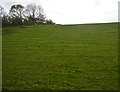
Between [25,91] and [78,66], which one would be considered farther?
[78,66]

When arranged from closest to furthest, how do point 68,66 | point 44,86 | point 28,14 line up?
point 44,86
point 68,66
point 28,14

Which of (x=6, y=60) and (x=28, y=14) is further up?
(x=28, y=14)

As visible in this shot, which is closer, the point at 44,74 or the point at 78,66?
the point at 44,74

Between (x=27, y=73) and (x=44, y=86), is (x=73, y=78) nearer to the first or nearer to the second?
(x=44, y=86)

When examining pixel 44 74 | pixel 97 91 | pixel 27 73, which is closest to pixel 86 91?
pixel 97 91

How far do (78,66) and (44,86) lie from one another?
5.19 metres

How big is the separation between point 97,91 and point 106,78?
2294 millimetres

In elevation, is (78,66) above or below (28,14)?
below

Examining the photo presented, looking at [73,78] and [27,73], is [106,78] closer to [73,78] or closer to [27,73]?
[73,78]

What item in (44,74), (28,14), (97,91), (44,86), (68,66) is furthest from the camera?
(28,14)

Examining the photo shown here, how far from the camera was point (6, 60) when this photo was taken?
62.0ft

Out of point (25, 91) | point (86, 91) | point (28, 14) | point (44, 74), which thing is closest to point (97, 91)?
point (86, 91)

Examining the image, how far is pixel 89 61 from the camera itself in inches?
712

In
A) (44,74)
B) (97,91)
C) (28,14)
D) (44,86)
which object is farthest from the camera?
(28,14)
